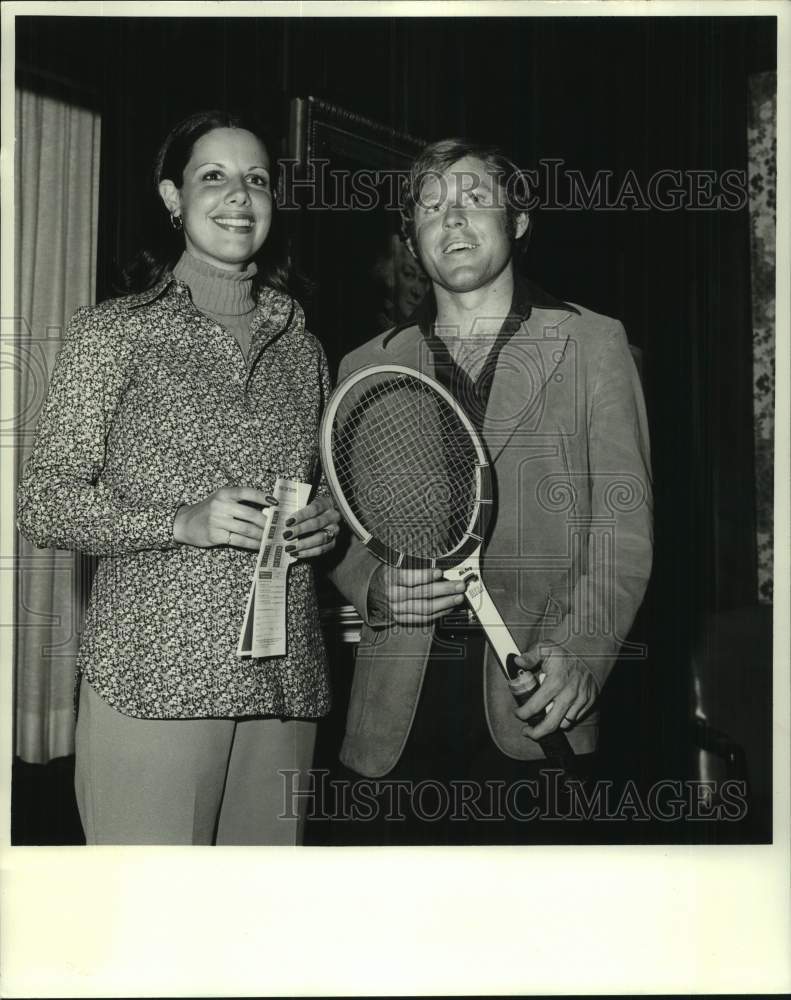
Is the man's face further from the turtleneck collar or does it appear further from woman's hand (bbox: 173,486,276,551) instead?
woman's hand (bbox: 173,486,276,551)

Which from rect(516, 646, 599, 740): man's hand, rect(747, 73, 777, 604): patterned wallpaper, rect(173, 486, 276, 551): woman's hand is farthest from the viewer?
rect(747, 73, 777, 604): patterned wallpaper

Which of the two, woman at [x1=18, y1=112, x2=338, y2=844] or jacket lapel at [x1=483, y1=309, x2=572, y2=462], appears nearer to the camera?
woman at [x1=18, y1=112, x2=338, y2=844]

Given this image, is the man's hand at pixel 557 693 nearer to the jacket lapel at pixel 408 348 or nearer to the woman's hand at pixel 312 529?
the woman's hand at pixel 312 529

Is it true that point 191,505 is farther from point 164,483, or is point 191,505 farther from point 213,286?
point 213,286

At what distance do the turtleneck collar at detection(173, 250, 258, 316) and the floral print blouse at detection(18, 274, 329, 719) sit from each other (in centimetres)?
2

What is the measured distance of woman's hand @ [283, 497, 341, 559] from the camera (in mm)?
1850

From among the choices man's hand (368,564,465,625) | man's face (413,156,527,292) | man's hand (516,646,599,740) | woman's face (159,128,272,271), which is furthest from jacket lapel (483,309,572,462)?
woman's face (159,128,272,271)

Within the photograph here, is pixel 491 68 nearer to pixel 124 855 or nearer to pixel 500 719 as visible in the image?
pixel 500 719

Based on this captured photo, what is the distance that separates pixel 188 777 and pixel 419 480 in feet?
2.18

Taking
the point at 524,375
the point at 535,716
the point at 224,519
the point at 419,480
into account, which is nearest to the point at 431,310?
the point at 524,375

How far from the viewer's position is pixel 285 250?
1.91m

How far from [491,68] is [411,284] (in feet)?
1.45

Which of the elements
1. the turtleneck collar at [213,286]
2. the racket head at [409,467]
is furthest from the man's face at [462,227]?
the turtleneck collar at [213,286]

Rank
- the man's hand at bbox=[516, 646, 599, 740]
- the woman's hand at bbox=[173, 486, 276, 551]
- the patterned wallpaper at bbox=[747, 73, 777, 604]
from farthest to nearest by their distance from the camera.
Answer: the patterned wallpaper at bbox=[747, 73, 777, 604]
the man's hand at bbox=[516, 646, 599, 740]
the woman's hand at bbox=[173, 486, 276, 551]
